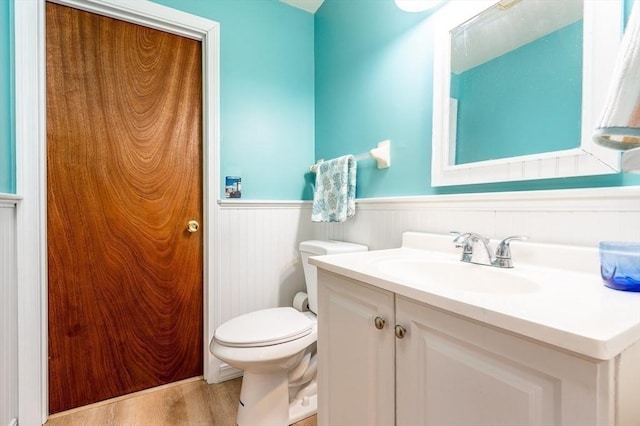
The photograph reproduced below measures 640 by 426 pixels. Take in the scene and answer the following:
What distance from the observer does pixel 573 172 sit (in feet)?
2.39

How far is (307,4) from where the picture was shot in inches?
71.4

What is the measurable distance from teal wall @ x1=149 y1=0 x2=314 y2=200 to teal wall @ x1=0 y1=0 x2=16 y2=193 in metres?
0.64

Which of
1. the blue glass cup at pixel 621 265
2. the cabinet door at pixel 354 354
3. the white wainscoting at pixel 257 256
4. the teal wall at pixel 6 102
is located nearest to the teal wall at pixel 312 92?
the teal wall at pixel 6 102

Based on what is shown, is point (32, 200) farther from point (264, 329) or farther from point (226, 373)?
point (226, 373)

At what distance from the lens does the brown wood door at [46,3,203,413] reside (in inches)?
53.1

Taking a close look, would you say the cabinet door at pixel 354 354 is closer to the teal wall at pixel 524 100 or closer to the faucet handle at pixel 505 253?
the faucet handle at pixel 505 253

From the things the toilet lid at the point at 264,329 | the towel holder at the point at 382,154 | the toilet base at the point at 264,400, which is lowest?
the toilet base at the point at 264,400

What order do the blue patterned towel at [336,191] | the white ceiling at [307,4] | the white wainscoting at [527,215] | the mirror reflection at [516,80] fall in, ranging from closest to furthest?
the white wainscoting at [527,215], the mirror reflection at [516,80], the blue patterned towel at [336,191], the white ceiling at [307,4]

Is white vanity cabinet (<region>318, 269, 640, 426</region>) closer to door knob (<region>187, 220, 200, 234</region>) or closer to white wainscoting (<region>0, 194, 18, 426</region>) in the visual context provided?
door knob (<region>187, 220, 200, 234</region>)

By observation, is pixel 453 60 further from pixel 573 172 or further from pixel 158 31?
pixel 158 31

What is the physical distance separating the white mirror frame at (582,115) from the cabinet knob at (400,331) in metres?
0.58

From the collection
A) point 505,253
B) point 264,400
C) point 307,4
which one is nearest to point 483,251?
point 505,253

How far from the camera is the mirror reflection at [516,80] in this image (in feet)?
2.47

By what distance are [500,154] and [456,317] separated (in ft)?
2.04
